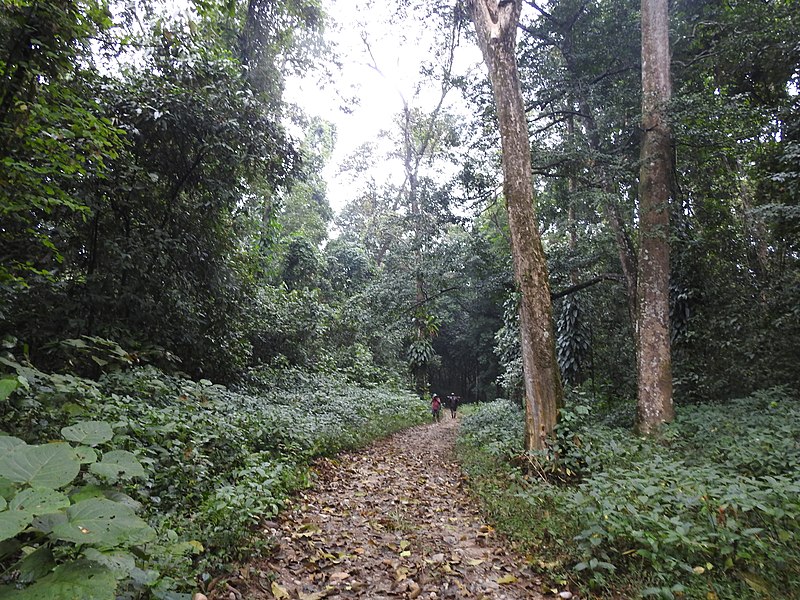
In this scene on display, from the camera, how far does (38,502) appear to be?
1.46 meters

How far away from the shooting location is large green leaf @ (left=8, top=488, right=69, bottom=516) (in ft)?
4.70

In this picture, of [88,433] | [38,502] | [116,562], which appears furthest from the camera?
[88,433]

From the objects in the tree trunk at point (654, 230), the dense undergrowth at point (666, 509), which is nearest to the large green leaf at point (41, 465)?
the dense undergrowth at point (666, 509)

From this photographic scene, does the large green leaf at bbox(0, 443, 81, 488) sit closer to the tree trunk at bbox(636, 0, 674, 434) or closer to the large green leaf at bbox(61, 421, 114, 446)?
the large green leaf at bbox(61, 421, 114, 446)

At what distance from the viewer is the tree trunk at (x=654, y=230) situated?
7.47m

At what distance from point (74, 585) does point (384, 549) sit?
3094 millimetres

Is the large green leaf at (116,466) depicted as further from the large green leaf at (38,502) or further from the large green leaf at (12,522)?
the large green leaf at (12,522)

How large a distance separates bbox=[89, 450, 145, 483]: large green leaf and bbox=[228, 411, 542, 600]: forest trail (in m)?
1.49

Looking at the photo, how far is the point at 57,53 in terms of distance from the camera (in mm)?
4230

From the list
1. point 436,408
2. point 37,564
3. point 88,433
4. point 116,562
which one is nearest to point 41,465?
point 37,564

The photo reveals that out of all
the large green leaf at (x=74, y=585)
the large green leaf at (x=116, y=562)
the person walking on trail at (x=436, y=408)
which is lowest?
the person walking on trail at (x=436, y=408)

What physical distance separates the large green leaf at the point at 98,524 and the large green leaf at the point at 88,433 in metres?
0.45

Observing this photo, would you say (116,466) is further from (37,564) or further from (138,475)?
(37,564)

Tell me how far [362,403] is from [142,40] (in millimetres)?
9223
